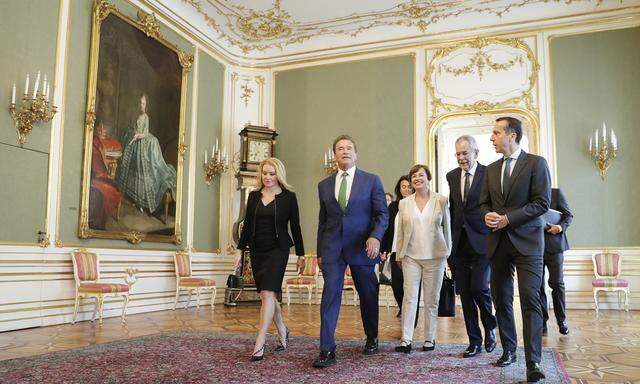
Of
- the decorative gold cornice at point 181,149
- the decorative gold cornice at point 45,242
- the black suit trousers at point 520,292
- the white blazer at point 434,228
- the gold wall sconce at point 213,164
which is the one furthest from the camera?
the gold wall sconce at point 213,164

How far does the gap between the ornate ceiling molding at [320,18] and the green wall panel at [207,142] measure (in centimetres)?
74

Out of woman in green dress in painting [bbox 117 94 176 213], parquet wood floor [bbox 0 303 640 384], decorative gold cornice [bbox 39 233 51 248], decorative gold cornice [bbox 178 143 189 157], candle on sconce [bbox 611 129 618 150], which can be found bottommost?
parquet wood floor [bbox 0 303 640 384]

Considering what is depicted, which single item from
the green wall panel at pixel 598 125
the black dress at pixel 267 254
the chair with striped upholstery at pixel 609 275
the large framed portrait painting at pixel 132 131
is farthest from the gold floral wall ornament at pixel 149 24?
the chair with striped upholstery at pixel 609 275

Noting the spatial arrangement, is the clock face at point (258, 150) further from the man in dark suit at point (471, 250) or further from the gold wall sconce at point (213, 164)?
the man in dark suit at point (471, 250)

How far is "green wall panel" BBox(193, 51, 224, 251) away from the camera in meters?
8.32

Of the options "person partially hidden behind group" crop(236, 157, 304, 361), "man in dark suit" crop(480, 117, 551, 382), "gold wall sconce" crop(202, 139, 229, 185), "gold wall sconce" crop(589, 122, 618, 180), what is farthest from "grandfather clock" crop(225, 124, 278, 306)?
"man in dark suit" crop(480, 117, 551, 382)

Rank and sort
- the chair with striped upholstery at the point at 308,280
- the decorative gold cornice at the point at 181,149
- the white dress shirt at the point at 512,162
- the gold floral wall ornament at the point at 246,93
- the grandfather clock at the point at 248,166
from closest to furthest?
the white dress shirt at the point at 512,162 → the decorative gold cornice at the point at 181,149 → the chair with striped upholstery at the point at 308,280 → the grandfather clock at the point at 248,166 → the gold floral wall ornament at the point at 246,93

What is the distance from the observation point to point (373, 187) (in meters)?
3.62

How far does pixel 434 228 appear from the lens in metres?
3.79

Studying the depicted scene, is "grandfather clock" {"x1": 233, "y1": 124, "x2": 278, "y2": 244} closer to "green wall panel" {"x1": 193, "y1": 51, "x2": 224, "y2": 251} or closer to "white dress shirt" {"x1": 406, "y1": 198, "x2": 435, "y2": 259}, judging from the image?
"green wall panel" {"x1": 193, "y1": 51, "x2": 224, "y2": 251}

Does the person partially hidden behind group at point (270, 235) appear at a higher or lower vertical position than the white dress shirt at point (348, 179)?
lower

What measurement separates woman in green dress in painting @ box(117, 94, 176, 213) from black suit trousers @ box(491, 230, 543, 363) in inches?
200

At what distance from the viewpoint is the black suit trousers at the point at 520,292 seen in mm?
2795

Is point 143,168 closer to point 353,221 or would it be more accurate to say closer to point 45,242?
point 45,242
